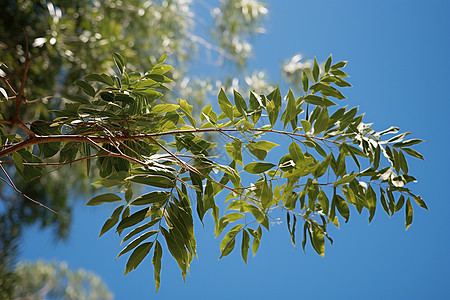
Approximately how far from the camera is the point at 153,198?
0.41m

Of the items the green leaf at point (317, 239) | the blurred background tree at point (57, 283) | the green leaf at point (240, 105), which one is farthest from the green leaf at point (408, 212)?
the blurred background tree at point (57, 283)

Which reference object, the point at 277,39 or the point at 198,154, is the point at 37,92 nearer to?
the point at 198,154

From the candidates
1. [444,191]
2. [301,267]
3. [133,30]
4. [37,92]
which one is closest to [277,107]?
[37,92]

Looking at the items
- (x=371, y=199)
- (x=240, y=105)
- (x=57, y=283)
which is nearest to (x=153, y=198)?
(x=240, y=105)

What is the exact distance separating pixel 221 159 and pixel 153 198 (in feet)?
0.28

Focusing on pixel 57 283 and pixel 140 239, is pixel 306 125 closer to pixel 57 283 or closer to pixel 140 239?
pixel 140 239

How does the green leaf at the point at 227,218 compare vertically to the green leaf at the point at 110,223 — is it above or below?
above

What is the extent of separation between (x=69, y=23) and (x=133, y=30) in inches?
29.9

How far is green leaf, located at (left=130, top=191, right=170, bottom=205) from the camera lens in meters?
0.40

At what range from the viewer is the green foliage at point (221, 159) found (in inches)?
16.1

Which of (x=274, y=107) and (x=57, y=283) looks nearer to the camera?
(x=274, y=107)

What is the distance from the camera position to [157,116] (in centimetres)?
44

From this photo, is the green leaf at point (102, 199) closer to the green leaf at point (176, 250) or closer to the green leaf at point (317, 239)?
the green leaf at point (176, 250)

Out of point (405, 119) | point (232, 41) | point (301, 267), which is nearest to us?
point (232, 41)
